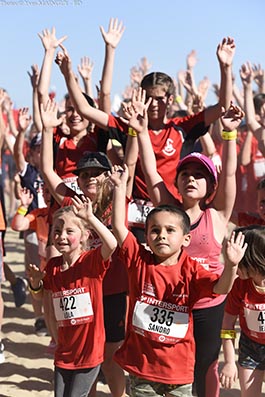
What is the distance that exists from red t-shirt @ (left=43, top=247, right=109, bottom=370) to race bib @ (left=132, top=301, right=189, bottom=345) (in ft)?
1.38

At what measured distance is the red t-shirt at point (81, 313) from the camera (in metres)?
3.79


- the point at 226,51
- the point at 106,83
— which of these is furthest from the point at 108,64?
the point at 226,51

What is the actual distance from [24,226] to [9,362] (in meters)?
1.09

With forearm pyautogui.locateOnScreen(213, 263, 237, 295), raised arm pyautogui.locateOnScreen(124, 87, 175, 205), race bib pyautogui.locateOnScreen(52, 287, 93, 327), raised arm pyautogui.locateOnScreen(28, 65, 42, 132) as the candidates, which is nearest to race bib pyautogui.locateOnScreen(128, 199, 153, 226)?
raised arm pyautogui.locateOnScreen(124, 87, 175, 205)

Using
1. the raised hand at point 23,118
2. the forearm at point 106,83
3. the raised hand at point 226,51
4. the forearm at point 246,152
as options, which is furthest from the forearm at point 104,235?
the forearm at point 246,152

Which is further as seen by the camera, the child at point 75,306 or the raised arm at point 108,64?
the raised arm at point 108,64

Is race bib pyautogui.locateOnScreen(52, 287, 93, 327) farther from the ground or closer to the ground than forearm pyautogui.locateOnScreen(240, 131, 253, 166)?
closer to the ground

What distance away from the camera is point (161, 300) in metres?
3.45

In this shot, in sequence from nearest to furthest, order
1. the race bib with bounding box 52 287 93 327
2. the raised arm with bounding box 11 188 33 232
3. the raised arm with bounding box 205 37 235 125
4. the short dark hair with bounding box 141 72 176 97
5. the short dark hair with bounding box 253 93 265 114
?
the race bib with bounding box 52 287 93 327
the raised arm with bounding box 205 37 235 125
the short dark hair with bounding box 141 72 176 97
the raised arm with bounding box 11 188 33 232
the short dark hair with bounding box 253 93 265 114

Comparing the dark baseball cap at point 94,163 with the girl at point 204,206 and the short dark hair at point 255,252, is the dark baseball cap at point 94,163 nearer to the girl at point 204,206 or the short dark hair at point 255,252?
the girl at point 204,206

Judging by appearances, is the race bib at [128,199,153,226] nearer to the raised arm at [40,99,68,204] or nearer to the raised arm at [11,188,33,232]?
the raised arm at [40,99,68,204]

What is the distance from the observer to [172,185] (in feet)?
15.5

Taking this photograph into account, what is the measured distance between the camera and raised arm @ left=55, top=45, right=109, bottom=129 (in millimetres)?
4758

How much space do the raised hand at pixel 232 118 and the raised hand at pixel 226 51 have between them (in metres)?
0.53
